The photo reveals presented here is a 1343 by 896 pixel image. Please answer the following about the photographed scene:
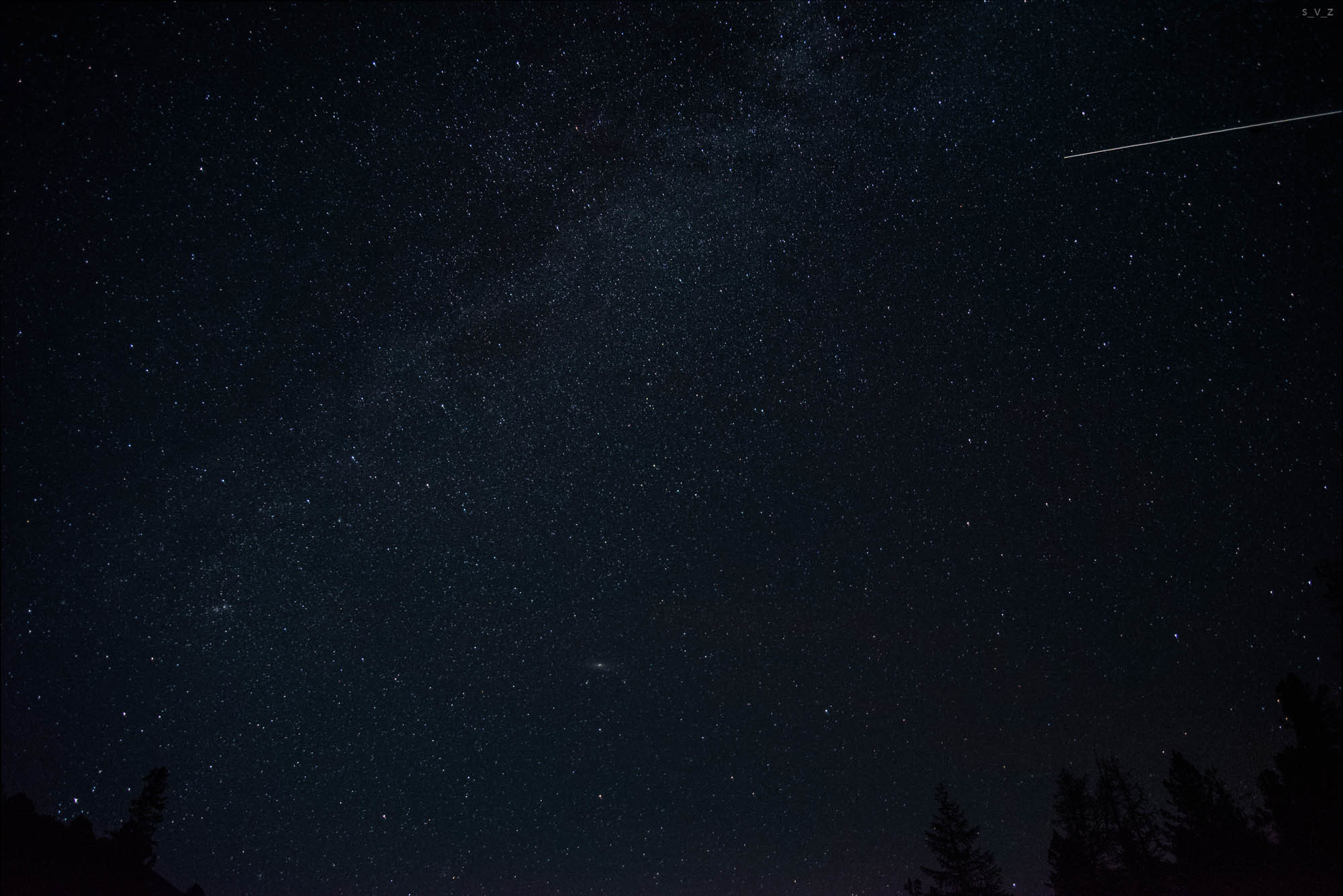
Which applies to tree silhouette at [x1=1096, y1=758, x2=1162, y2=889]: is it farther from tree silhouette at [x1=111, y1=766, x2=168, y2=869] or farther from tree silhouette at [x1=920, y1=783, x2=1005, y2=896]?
tree silhouette at [x1=111, y1=766, x2=168, y2=869]

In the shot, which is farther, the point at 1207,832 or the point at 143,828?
the point at 143,828

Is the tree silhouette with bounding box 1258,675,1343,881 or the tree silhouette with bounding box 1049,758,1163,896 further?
the tree silhouette with bounding box 1049,758,1163,896

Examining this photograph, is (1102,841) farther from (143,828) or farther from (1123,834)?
(143,828)

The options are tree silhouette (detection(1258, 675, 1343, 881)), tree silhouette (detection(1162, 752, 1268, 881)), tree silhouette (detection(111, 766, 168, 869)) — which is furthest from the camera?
tree silhouette (detection(111, 766, 168, 869))

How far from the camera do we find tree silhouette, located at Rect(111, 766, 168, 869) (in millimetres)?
23609

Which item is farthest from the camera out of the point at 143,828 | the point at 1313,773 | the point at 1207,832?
the point at 143,828

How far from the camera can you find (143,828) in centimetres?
2423

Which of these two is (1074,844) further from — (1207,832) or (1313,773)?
(1313,773)

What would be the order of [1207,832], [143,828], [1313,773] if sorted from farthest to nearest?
Result: [143,828] < [1207,832] < [1313,773]

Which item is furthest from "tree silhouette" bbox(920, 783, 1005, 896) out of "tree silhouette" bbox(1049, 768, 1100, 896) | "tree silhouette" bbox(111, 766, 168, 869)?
"tree silhouette" bbox(111, 766, 168, 869)

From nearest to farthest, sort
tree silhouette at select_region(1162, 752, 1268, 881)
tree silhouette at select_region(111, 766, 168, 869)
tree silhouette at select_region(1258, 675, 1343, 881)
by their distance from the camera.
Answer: tree silhouette at select_region(1258, 675, 1343, 881) < tree silhouette at select_region(1162, 752, 1268, 881) < tree silhouette at select_region(111, 766, 168, 869)

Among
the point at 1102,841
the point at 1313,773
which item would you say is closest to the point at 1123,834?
the point at 1102,841

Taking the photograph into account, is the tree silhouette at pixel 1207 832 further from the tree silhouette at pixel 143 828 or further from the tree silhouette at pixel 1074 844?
the tree silhouette at pixel 143 828

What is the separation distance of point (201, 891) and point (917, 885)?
90.1 ft
